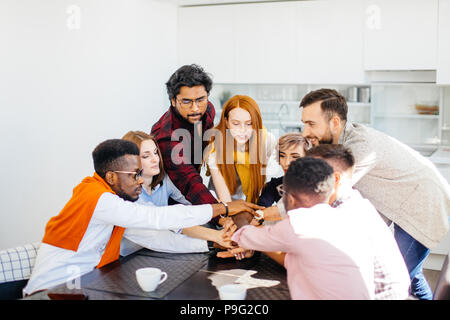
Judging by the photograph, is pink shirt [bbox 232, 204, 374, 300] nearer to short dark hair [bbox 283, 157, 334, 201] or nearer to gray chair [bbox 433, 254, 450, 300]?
short dark hair [bbox 283, 157, 334, 201]

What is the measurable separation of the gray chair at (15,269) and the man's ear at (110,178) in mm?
379

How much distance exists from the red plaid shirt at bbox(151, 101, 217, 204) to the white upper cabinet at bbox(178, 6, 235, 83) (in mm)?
2393

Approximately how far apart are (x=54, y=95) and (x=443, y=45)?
3.09m

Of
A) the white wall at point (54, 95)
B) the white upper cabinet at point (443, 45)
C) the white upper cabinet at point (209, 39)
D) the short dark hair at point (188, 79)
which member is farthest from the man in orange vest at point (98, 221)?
the white upper cabinet at point (209, 39)

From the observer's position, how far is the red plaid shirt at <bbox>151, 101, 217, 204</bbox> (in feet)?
7.56

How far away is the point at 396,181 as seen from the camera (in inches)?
83.1

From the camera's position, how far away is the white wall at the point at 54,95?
3.52 m

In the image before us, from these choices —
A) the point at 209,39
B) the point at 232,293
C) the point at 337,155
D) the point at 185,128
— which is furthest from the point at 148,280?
the point at 209,39

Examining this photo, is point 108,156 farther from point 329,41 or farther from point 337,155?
point 329,41

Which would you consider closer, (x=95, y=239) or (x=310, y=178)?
(x=310, y=178)

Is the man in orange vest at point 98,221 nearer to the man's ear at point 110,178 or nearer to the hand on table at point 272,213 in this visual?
the man's ear at point 110,178

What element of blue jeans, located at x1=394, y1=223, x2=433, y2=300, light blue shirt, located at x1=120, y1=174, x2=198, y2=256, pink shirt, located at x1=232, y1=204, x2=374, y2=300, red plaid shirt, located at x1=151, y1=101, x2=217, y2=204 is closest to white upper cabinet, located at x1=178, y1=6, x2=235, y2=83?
red plaid shirt, located at x1=151, y1=101, x2=217, y2=204
